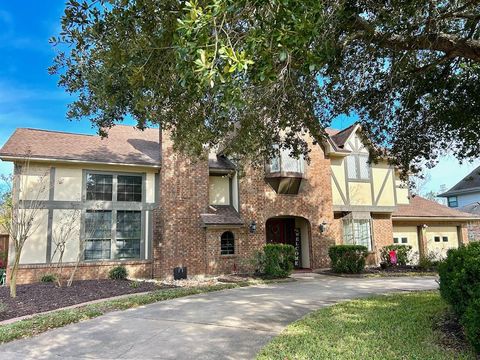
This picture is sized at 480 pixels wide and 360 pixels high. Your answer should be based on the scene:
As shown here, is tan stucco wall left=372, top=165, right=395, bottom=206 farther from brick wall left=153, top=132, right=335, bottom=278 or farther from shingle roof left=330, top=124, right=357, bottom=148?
brick wall left=153, top=132, right=335, bottom=278

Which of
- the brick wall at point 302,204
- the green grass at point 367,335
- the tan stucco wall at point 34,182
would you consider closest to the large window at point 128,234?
the tan stucco wall at point 34,182

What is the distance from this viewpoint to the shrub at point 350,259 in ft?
53.3

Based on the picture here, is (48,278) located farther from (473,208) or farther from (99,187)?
(473,208)

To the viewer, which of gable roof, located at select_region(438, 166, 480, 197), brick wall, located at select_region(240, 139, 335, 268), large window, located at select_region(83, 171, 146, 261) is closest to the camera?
large window, located at select_region(83, 171, 146, 261)

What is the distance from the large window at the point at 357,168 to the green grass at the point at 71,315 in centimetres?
1205

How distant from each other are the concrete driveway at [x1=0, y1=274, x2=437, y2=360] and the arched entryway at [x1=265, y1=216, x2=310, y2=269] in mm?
8024

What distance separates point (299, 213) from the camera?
59.6ft

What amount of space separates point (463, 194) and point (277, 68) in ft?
120

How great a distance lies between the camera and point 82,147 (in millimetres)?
16719

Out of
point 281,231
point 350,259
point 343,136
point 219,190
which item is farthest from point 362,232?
point 219,190

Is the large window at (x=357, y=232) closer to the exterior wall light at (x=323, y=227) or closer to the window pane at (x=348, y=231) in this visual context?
the window pane at (x=348, y=231)

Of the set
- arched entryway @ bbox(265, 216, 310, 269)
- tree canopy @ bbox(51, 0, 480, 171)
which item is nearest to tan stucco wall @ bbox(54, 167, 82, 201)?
tree canopy @ bbox(51, 0, 480, 171)

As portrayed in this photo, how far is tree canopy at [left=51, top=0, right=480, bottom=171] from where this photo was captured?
459 cm

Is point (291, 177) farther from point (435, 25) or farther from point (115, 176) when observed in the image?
point (435, 25)
